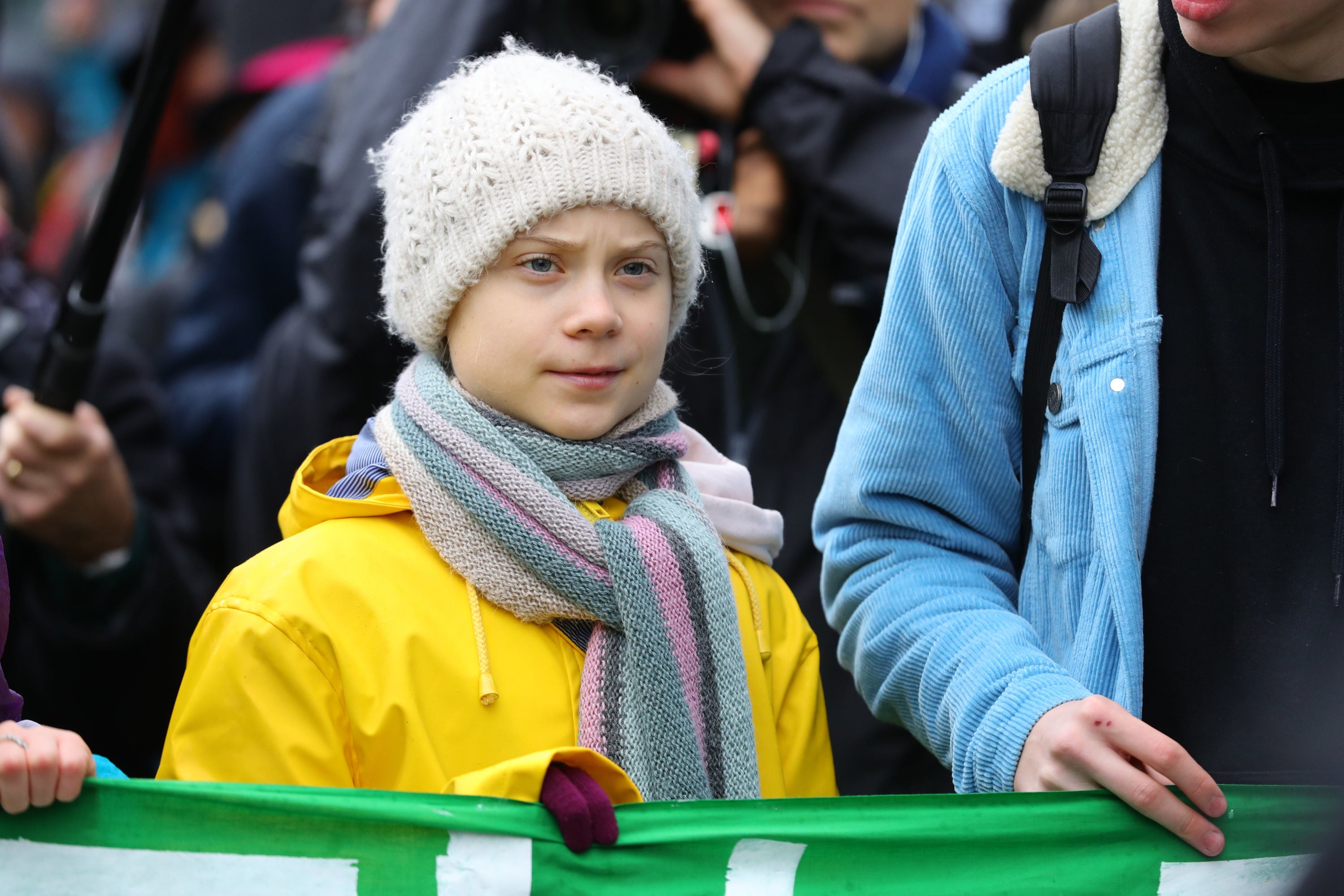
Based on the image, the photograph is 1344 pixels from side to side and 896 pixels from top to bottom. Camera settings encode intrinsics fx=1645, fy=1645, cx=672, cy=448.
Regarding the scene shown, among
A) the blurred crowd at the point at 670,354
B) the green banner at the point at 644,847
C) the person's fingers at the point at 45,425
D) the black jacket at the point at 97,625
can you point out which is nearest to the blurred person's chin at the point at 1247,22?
the green banner at the point at 644,847

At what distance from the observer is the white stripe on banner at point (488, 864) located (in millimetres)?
1707

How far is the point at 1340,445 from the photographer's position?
5.87ft

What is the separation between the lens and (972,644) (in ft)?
6.22

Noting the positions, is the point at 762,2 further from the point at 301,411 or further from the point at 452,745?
the point at 452,745

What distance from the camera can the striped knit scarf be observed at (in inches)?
76.4

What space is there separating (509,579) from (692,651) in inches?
9.4

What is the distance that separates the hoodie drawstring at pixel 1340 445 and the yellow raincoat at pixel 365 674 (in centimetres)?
79

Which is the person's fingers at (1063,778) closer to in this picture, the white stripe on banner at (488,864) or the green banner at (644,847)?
the green banner at (644,847)

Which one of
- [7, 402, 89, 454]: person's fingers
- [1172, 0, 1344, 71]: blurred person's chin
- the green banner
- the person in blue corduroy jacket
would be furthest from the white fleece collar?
[7, 402, 89, 454]: person's fingers

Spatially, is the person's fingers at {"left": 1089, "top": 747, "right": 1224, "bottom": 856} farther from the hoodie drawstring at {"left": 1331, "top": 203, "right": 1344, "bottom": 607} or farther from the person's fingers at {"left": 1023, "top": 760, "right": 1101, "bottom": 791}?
the hoodie drawstring at {"left": 1331, "top": 203, "right": 1344, "bottom": 607}

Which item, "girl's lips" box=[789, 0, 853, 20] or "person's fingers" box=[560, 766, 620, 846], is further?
"girl's lips" box=[789, 0, 853, 20]

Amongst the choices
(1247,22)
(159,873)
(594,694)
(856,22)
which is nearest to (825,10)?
(856,22)

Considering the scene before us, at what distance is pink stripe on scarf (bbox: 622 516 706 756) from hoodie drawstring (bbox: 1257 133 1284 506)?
69cm

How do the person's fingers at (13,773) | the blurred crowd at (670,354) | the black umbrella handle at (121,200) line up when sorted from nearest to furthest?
1. the person's fingers at (13,773)
2. the black umbrella handle at (121,200)
3. the blurred crowd at (670,354)
